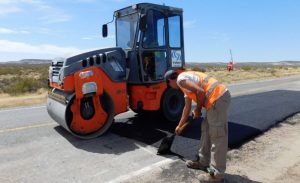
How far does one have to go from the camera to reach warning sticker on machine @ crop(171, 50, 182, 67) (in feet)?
28.1

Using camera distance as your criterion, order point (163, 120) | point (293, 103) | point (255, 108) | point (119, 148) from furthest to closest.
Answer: point (293, 103)
point (255, 108)
point (163, 120)
point (119, 148)

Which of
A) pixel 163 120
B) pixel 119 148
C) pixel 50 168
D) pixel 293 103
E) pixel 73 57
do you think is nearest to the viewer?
pixel 50 168

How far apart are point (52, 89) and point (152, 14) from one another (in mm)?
2738

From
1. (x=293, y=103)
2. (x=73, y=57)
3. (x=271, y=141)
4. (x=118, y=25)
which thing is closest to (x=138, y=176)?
(x=73, y=57)

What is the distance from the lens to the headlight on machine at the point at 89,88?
6780 mm

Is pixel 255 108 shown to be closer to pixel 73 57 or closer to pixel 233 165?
pixel 233 165

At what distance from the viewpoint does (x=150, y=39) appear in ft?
26.4

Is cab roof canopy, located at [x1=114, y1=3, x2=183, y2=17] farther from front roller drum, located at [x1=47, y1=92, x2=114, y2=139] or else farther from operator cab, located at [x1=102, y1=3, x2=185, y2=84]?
front roller drum, located at [x1=47, y1=92, x2=114, y2=139]

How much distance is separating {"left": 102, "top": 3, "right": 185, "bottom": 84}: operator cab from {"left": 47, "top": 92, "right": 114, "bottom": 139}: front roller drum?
1089 millimetres

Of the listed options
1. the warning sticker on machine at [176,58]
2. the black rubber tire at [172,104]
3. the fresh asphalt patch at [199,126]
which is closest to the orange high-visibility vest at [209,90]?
the fresh asphalt patch at [199,126]

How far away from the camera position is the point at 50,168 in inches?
211

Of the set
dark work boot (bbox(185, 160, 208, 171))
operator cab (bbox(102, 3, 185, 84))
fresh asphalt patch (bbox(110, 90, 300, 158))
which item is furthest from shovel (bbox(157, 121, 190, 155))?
operator cab (bbox(102, 3, 185, 84))

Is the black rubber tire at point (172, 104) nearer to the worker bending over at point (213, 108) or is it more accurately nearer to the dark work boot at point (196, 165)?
the dark work boot at point (196, 165)

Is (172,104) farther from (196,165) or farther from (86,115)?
(196,165)
